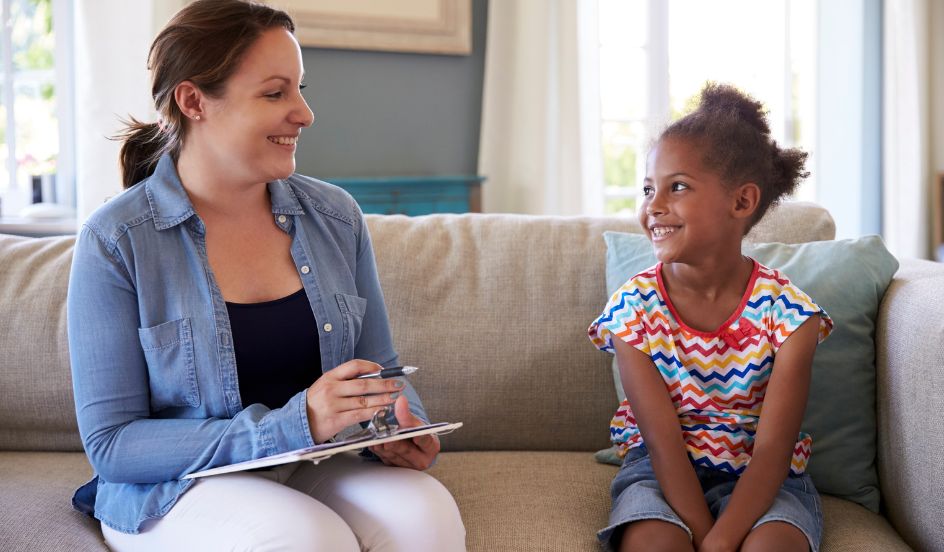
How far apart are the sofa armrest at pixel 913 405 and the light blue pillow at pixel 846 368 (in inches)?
0.9

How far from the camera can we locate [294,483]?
1.46 meters

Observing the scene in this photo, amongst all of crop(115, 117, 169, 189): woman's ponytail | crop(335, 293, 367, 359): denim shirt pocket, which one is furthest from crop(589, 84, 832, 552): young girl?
crop(115, 117, 169, 189): woman's ponytail

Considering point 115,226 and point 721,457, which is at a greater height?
point 115,226

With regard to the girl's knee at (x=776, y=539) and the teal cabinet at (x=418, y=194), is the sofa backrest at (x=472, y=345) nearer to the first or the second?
the girl's knee at (x=776, y=539)

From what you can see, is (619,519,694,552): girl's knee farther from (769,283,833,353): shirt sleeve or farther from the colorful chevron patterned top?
(769,283,833,353): shirt sleeve

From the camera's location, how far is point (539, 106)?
397 centimetres

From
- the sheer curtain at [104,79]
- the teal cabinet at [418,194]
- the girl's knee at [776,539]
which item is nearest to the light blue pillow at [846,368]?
the girl's knee at [776,539]

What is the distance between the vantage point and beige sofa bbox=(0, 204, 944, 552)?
163cm

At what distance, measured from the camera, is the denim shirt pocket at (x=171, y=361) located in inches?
54.4

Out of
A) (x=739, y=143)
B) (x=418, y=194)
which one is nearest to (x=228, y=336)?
(x=739, y=143)

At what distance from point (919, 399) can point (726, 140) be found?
51cm

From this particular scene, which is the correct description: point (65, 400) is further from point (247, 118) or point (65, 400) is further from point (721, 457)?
point (721, 457)

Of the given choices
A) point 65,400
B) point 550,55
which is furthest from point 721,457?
point 550,55

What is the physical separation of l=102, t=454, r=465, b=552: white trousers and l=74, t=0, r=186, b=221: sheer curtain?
2.21 metres
